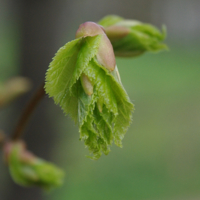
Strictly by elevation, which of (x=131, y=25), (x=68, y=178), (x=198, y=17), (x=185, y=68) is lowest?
(x=131, y=25)

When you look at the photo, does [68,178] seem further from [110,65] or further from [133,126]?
[110,65]

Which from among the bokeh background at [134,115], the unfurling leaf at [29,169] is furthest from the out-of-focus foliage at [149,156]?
the unfurling leaf at [29,169]

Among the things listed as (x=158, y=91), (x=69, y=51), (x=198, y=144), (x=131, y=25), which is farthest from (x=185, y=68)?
(x=69, y=51)

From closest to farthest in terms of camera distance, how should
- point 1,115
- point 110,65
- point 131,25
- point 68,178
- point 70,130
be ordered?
point 110,65, point 131,25, point 68,178, point 70,130, point 1,115

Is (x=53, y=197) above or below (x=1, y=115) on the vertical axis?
below

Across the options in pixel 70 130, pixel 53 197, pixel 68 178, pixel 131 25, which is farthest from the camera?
pixel 70 130

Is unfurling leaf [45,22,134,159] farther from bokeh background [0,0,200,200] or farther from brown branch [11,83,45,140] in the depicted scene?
bokeh background [0,0,200,200]
